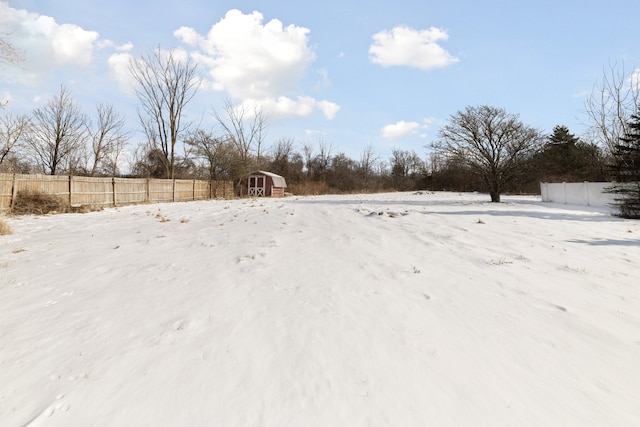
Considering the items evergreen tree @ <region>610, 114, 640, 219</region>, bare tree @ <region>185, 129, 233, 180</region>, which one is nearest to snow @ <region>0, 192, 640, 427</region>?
evergreen tree @ <region>610, 114, 640, 219</region>

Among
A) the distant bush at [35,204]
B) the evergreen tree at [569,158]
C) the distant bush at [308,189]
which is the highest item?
A: the evergreen tree at [569,158]

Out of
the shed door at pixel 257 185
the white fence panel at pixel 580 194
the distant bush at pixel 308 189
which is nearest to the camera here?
the white fence panel at pixel 580 194

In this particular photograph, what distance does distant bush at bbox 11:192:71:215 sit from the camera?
38.8 ft

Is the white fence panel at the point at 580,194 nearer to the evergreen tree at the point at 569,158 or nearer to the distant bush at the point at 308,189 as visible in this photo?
the evergreen tree at the point at 569,158

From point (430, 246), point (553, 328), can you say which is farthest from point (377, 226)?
point (553, 328)

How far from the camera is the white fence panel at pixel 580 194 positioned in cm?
1538

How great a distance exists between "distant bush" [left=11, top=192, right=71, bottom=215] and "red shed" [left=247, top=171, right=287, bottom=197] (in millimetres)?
19734

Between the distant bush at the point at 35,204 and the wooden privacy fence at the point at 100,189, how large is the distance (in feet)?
0.60

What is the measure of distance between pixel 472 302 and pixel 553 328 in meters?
0.75

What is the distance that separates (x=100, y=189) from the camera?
50.9 ft

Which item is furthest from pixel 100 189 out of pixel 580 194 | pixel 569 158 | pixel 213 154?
pixel 569 158

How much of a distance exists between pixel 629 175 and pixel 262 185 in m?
27.5

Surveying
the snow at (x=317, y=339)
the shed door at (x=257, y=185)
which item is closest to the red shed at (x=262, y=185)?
the shed door at (x=257, y=185)

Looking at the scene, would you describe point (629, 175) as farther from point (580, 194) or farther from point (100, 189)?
point (100, 189)
